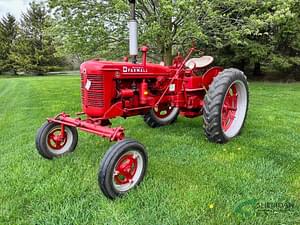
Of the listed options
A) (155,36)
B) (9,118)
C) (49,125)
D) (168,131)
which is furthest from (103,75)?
(155,36)

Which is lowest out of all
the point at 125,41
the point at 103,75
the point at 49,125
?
the point at 49,125

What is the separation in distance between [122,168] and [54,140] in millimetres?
1279

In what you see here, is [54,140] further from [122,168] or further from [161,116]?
[161,116]

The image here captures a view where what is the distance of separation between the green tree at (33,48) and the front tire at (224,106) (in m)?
27.7

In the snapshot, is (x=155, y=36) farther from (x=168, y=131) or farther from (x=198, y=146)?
(x=198, y=146)

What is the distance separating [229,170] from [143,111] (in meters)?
1.37

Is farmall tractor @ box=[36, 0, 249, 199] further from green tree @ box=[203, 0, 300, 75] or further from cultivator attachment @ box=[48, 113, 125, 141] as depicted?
green tree @ box=[203, 0, 300, 75]

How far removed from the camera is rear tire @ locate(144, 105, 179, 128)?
5.22m

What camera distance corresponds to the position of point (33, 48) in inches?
1244

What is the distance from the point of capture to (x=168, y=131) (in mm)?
5086

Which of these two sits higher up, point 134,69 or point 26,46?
point 26,46

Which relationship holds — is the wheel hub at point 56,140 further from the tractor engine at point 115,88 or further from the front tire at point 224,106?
the front tire at point 224,106

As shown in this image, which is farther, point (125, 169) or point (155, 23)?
point (155, 23)

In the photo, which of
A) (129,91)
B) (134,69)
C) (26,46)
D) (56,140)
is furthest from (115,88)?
(26,46)
